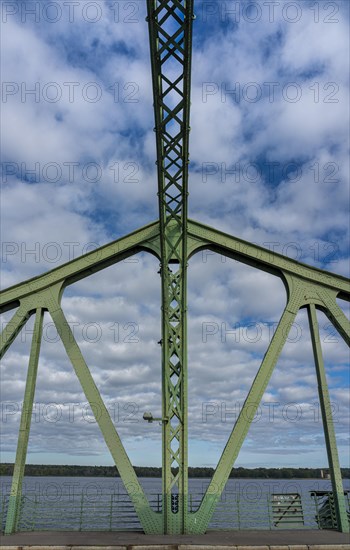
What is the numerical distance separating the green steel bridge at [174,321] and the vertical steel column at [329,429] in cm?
3

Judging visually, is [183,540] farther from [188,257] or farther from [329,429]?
[188,257]

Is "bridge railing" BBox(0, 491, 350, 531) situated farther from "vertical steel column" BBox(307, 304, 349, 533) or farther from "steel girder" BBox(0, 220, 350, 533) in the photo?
"vertical steel column" BBox(307, 304, 349, 533)

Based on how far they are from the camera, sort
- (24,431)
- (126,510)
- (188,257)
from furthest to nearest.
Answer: (188,257)
(126,510)
(24,431)

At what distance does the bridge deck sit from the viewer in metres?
11.4

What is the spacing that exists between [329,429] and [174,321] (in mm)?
6115

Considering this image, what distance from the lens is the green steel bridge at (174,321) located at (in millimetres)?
15039

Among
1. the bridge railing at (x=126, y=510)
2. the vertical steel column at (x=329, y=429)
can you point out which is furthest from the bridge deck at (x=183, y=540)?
the vertical steel column at (x=329, y=429)

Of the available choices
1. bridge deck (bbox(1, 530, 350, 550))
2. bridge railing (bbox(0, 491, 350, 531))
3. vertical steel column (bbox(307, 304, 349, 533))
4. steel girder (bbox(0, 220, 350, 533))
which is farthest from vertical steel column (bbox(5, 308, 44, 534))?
vertical steel column (bbox(307, 304, 349, 533))

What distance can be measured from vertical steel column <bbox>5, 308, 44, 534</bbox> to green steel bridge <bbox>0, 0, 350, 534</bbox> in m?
0.03

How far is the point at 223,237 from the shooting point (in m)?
17.7

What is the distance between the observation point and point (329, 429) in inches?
620

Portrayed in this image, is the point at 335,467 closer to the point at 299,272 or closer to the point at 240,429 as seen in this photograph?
the point at 240,429

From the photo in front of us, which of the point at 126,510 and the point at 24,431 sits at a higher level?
the point at 24,431

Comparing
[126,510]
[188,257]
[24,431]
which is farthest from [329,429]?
[24,431]
